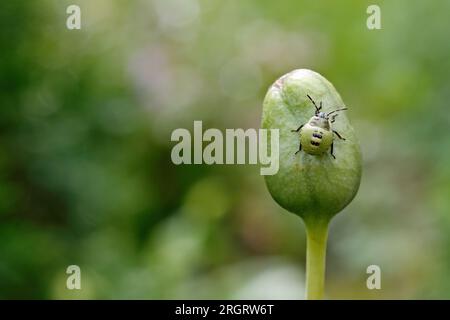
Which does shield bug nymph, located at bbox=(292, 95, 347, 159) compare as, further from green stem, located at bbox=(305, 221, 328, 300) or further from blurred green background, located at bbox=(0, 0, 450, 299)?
blurred green background, located at bbox=(0, 0, 450, 299)

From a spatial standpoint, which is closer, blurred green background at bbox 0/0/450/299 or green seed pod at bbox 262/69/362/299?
green seed pod at bbox 262/69/362/299

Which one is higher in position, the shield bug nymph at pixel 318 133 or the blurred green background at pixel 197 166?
the blurred green background at pixel 197 166

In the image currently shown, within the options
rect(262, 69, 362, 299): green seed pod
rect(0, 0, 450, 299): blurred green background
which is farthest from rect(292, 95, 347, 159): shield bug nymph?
rect(0, 0, 450, 299): blurred green background

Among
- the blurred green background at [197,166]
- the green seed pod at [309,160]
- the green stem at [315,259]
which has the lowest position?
the green stem at [315,259]

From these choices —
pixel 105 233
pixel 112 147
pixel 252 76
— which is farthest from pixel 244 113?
pixel 105 233

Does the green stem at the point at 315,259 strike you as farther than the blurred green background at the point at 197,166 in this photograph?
No

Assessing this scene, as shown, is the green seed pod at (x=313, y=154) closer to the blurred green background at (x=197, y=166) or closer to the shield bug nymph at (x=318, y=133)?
the shield bug nymph at (x=318, y=133)

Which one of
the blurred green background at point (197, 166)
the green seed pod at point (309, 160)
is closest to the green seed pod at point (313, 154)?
the green seed pod at point (309, 160)

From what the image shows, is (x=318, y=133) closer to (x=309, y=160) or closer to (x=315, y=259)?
(x=309, y=160)
